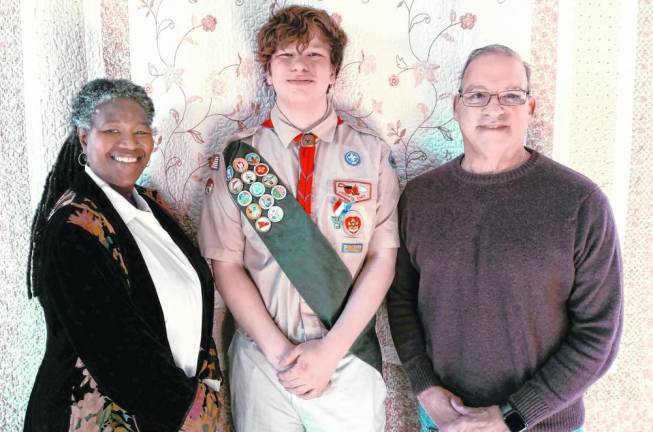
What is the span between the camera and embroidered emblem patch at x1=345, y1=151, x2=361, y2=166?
150cm

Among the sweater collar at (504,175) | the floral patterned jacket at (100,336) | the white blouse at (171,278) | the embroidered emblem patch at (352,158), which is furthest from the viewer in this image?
the embroidered emblem patch at (352,158)

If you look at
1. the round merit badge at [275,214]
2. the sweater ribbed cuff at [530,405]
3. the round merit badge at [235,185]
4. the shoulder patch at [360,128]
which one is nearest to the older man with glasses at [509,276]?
the sweater ribbed cuff at [530,405]

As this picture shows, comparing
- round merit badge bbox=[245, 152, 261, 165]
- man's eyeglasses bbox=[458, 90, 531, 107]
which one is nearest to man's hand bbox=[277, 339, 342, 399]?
round merit badge bbox=[245, 152, 261, 165]

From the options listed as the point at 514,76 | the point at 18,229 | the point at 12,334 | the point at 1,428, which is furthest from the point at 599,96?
the point at 1,428

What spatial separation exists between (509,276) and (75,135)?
45.0 inches

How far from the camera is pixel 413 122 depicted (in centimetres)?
169

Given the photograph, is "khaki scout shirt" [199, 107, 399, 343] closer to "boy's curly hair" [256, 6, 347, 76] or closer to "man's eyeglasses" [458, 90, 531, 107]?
"boy's curly hair" [256, 6, 347, 76]

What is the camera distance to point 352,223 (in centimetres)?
146

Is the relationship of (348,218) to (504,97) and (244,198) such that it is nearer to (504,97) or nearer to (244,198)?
(244,198)

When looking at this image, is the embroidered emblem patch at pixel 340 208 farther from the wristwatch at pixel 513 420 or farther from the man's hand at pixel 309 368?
the wristwatch at pixel 513 420

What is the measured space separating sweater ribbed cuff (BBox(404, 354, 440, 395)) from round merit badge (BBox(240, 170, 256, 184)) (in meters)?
0.67

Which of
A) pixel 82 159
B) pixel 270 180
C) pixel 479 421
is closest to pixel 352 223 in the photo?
pixel 270 180

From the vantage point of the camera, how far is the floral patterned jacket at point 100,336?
112 centimetres

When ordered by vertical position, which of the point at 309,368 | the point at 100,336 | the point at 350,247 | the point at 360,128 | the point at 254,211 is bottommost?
the point at 309,368
